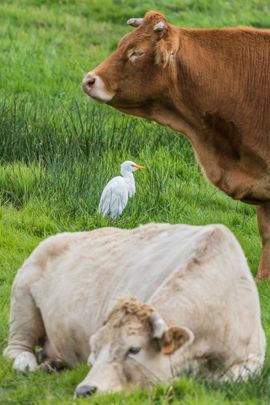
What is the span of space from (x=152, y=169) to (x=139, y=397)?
22.8 ft

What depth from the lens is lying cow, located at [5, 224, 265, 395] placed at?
6.19 meters

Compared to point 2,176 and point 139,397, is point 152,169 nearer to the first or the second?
point 2,176

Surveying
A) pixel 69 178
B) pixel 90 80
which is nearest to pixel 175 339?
pixel 90 80

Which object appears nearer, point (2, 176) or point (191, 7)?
point (2, 176)

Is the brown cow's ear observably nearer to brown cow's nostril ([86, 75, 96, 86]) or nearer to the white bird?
brown cow's nostril ([86, 75, 96, 86])

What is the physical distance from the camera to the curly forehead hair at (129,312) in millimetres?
6191

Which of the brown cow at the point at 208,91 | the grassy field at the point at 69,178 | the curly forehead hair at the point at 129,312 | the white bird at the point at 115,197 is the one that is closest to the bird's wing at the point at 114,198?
the white bird at the point at 115,197

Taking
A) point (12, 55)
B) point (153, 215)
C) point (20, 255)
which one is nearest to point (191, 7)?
point (12, 55)

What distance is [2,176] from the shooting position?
12.2 metres

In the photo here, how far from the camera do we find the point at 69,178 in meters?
11.6

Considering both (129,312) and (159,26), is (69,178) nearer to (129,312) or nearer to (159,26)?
(159,26)

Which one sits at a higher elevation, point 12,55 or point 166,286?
point 166,286

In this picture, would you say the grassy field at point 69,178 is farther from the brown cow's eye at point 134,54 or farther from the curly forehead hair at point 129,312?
the brown cow's eye at point 134,54

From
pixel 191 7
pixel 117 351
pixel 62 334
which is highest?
pixel 117 351
